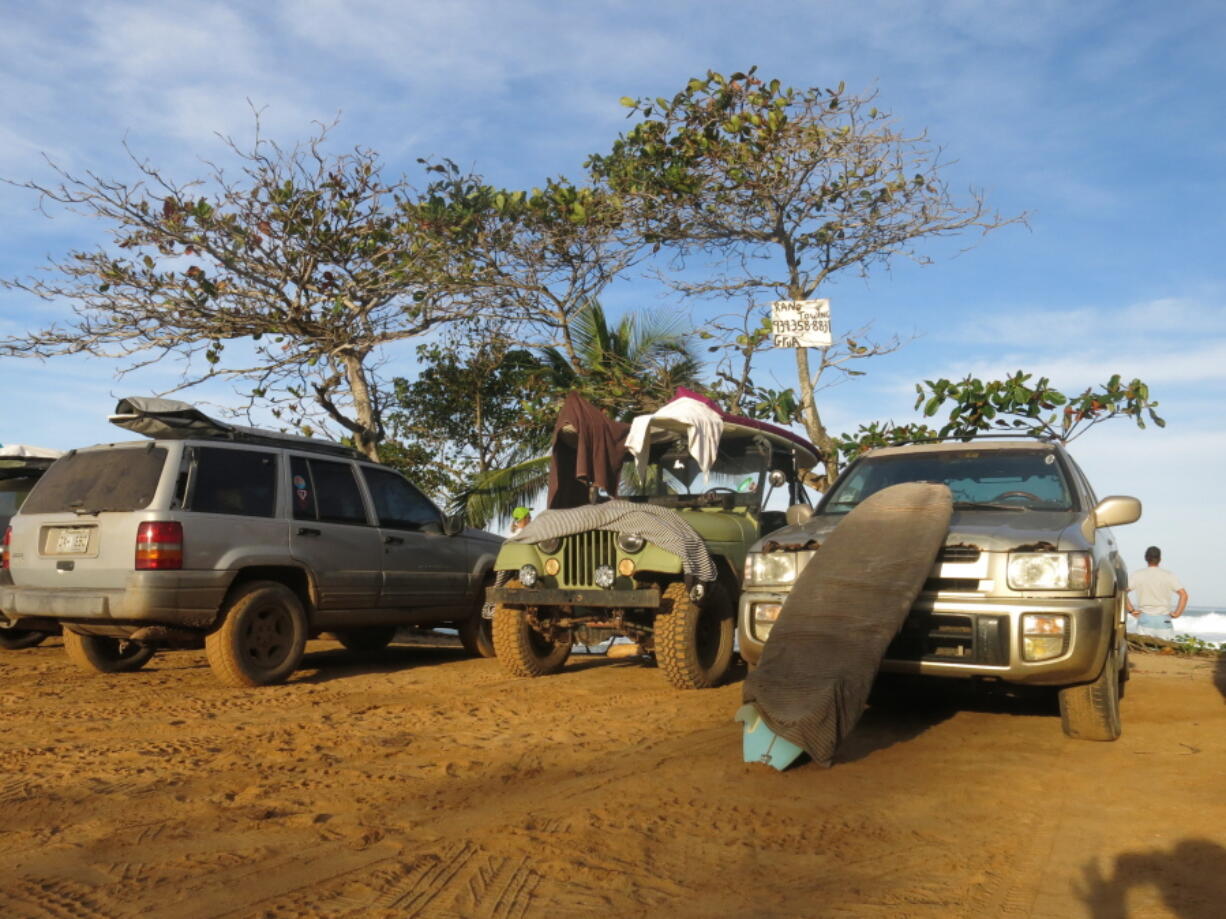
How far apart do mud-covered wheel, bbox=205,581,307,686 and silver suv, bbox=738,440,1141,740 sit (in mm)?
3718

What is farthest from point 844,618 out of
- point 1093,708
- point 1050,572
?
point 1093,708

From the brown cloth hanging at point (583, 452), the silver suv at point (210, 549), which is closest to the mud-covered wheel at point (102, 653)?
the silver suv at point (210, 549)

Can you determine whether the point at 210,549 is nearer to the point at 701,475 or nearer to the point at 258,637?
the point at 258,637

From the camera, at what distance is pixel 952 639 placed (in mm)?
5785

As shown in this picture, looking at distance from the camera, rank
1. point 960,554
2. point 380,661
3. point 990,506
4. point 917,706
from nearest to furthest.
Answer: point 960,554 → point 990,506 → point 917,706 → point 380,661

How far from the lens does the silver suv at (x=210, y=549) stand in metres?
7.45

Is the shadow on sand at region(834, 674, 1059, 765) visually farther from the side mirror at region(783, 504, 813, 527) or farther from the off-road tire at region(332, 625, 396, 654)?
the off-road tire at region(332, 625, 396, 654)

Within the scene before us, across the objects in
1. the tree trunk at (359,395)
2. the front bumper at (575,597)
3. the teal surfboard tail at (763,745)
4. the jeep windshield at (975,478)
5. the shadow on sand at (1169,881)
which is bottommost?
the shadow on sand at (1169,881)

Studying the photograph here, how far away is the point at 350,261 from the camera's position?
1460 cm

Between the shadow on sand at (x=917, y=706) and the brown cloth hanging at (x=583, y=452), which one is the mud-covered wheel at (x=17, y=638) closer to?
the brown cloth hanging at (x=583, y=452)

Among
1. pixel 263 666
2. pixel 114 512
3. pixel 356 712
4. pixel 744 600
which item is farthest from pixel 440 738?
pixel 114 512

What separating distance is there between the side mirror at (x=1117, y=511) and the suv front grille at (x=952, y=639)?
42.5 inches

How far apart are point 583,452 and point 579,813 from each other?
15.4 ft

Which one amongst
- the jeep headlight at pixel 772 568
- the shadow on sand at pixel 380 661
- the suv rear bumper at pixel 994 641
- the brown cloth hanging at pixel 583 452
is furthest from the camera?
the shadow on sand at pixel 380 661
